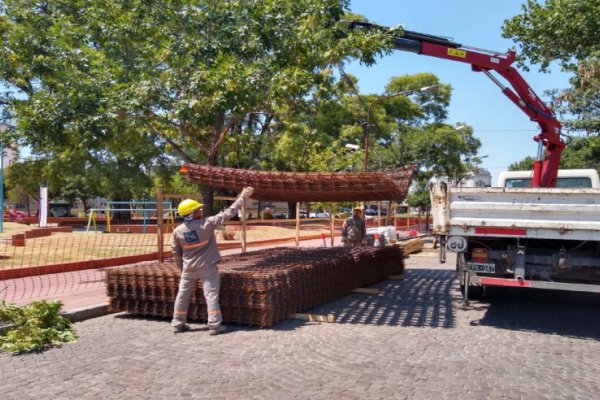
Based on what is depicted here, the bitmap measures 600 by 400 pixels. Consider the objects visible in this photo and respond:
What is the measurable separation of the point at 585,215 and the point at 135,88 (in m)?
8.53

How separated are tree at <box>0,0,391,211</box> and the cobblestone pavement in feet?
15.2

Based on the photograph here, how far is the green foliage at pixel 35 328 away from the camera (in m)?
6.32

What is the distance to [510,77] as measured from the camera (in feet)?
36.7

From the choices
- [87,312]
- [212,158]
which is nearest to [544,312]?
[87,312]

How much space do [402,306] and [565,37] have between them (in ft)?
31.9

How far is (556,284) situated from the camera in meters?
6.91

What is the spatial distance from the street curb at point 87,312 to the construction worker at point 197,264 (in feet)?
5.28

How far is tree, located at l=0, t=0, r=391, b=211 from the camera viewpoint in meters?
10.7

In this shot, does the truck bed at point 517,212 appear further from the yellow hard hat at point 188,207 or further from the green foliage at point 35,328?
the green foliage at point 35,328

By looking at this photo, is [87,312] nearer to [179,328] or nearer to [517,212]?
[179,328]

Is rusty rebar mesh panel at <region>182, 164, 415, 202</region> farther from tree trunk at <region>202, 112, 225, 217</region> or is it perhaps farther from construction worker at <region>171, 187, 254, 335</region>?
tree trunk at <region>202, 112, 225, 217</region>

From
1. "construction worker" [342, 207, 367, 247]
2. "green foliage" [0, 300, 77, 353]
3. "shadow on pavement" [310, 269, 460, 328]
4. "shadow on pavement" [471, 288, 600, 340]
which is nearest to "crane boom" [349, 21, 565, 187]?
"shadow on pavement" [471, 288, 600, 340]

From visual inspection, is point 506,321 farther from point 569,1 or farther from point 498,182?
point 569,1

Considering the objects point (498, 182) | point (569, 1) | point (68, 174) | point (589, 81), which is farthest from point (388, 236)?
point (68, 174)
